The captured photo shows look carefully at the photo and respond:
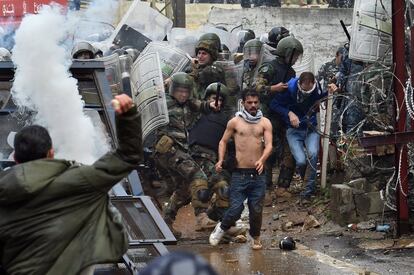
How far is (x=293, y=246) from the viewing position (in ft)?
29.7

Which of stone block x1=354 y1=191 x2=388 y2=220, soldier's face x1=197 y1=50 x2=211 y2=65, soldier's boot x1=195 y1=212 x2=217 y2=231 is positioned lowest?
soldier's boot x1=195 y1=212 x2=217 y2=231

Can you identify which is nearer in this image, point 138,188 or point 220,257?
point 138,188

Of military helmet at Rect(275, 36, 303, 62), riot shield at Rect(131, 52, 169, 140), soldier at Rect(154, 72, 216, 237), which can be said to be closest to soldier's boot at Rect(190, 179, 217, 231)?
soldier at Rect(154, 72, 216, 237)

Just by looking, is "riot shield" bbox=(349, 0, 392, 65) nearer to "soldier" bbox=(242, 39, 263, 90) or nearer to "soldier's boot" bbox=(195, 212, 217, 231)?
"soldier" bbox=(242, 39, 263, 90)

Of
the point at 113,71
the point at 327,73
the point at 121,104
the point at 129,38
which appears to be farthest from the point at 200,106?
the point at 121,104

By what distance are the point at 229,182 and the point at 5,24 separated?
5.49 metres

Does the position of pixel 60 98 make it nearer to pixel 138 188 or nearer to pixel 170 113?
pixel 138 188

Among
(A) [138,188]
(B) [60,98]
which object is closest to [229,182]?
(A) [138,188]

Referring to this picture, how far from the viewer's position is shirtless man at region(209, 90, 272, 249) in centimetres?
897

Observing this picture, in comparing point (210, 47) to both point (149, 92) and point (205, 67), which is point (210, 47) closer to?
point (205, 67)

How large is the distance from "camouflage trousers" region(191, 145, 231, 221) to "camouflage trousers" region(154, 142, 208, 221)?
126mm

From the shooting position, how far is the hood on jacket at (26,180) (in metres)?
4.07

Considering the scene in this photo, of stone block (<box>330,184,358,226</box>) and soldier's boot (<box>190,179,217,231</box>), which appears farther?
stone block (<box>330,184,358,226</box>)

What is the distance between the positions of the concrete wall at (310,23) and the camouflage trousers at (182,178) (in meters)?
9.82
